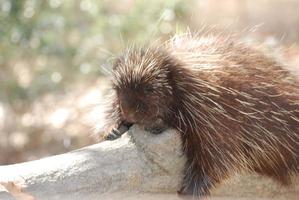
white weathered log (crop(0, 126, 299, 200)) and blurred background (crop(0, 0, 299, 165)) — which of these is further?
blurred background (crop(0, 0, 299, 165))

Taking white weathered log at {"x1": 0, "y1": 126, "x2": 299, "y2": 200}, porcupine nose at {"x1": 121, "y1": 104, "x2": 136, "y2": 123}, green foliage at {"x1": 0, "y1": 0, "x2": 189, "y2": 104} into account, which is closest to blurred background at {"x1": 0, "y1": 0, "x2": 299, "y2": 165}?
green foliage at {"x1": 0, "y1": 0, "x2": 189, "y2": 104}

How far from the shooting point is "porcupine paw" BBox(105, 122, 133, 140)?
9.68 ft

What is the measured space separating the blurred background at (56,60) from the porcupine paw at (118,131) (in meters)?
3.05

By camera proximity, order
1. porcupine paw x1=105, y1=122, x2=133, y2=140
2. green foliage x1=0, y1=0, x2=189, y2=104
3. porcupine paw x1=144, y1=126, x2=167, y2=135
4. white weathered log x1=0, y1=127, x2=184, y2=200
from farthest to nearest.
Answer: green foliage x1=0, y1=0, x2=189, y2=104 < porcupine paw x1=105, y1=122, x2=133, y2=140 < porcupine paw x1=144, y1=126, x2=167, y2=135 < white weathered log x1=0, y1=127, x2=184, y2=200

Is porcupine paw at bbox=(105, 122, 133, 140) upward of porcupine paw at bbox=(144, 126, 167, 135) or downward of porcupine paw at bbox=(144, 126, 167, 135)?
downward

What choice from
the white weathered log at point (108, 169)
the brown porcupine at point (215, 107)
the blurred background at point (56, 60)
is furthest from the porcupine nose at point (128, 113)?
the blurred background at point (56, 60)

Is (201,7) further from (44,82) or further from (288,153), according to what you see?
(288,153)

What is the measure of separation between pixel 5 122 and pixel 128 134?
4.10 m

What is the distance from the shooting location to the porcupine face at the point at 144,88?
2.93 m

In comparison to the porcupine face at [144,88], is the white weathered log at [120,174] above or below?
below

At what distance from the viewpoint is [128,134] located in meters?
2.82

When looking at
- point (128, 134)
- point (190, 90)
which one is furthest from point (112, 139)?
point (190, 90)

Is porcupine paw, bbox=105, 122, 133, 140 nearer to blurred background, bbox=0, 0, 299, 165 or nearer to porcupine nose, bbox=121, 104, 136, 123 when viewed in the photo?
porcupine nose, bbox=121, 104, 136, 123

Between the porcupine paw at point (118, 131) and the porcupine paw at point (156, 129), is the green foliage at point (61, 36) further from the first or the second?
the porcupine paw at point (156, 129)
